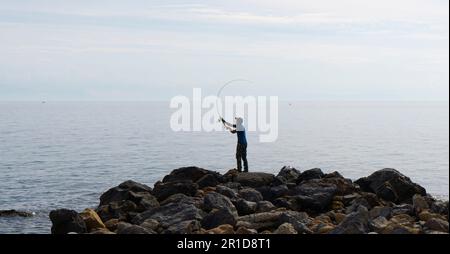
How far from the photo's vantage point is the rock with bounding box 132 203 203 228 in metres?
17.7

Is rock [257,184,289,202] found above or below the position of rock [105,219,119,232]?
above

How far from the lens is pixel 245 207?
1884 centimetres

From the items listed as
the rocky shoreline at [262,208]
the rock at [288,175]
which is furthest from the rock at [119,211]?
→ the rock at [288,175]

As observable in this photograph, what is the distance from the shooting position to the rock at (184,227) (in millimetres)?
16705

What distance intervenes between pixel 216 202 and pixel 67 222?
159 inches

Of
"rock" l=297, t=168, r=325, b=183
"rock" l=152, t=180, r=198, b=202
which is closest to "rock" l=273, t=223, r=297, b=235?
"rock" l=152, t=180, r=198, b=202

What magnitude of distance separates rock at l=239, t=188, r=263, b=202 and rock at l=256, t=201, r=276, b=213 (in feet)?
2.23

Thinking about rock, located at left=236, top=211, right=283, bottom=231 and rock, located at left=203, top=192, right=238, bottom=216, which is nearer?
rock, located at left=236, top=211, right=283, bottom=231

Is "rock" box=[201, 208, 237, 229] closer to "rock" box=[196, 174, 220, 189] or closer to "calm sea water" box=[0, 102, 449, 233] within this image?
"rock" box=[196, 174, 220, 189]

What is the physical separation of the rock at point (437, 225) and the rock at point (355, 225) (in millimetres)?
1432

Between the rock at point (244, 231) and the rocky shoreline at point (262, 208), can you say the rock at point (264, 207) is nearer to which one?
the rocky shoreline at point (262, 208)

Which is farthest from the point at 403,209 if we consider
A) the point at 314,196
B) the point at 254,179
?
the point at 254,179

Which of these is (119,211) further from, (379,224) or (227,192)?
(379,224)
